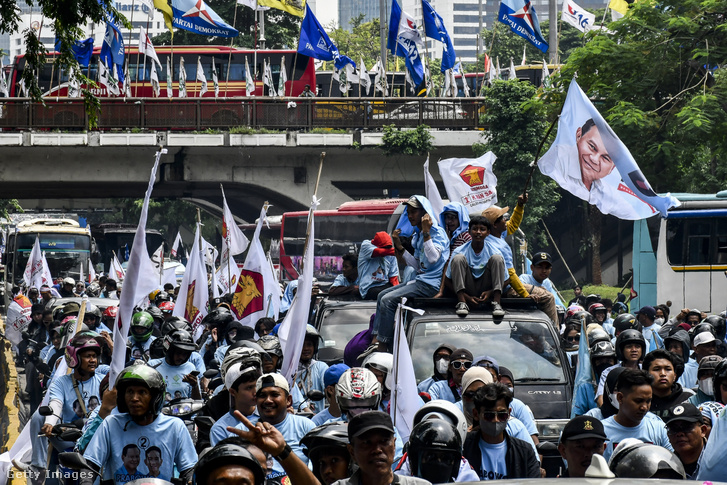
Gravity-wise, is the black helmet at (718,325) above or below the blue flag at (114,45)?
below

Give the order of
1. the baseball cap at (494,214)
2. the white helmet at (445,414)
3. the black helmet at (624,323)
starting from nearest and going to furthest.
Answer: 1. the white helmet at (445,414)
2. the baseball cap at (494,214)
3. the black helmet at (624,323)

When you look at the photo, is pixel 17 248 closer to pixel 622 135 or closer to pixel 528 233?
pixel 528 233

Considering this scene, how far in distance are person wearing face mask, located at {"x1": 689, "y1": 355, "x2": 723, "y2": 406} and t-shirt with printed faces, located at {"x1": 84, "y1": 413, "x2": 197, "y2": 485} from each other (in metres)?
3.41

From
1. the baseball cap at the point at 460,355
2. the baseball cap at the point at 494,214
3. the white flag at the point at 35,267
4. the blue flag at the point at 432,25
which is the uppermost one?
the blue flag at the point at 432,25

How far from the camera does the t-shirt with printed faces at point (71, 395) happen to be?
8258 millimetres

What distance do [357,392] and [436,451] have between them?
119 cm

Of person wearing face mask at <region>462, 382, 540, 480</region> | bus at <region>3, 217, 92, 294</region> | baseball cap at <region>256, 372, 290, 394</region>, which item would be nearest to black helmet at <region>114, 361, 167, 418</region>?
baseball cap at <region>256, 372, 290, 394</region>

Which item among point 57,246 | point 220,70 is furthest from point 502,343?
point 220,70

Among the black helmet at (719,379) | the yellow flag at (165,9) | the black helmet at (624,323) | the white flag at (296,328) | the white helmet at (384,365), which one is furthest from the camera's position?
the yellow flag at (165,9)

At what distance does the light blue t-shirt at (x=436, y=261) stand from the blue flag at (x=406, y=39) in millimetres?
22804

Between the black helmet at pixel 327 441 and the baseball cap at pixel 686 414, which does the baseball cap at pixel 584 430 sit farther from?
the black helmet at pixel 327 441

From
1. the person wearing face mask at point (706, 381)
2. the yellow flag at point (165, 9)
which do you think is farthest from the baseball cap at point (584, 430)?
the yellow flag at point (165, 9)

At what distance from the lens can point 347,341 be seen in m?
11.2

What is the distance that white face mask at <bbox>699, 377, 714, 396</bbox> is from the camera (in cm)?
757
